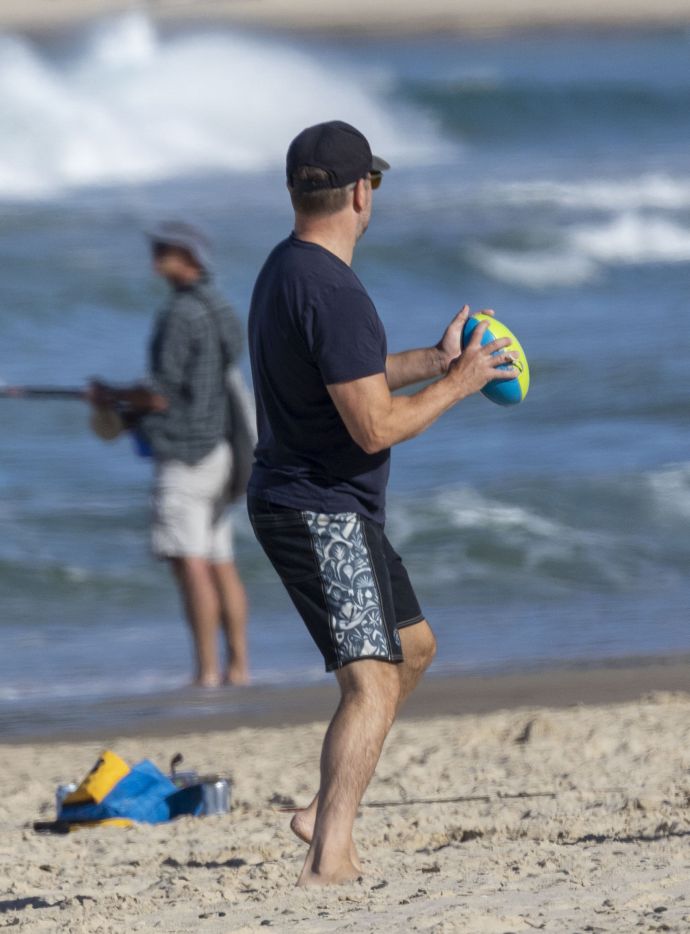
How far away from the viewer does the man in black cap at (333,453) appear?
11.6 feet

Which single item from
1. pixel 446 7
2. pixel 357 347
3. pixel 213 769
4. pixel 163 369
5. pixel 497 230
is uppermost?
pixel 446 7

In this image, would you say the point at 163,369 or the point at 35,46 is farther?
the point at 35,46

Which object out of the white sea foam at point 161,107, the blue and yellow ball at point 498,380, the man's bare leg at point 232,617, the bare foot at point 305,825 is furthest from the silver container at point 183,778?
the white sea foam at point 161,107

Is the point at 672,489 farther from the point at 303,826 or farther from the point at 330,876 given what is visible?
the point at 330,876

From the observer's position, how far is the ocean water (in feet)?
27.2

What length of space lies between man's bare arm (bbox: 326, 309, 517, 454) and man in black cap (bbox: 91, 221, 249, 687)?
294 centimetres

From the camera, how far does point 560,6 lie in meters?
46.0

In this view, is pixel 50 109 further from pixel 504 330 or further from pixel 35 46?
pixel 504 330

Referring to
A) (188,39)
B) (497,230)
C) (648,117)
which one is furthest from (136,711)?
(188,39)

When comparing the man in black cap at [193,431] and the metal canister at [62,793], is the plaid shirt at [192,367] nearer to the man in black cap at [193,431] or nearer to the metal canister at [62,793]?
the man in black cap at [193,431]

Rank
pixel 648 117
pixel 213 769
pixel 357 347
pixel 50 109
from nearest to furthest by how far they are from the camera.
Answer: pixel 357 347 < pixel 213 769 < pixel 50 109 < pixel 648 117

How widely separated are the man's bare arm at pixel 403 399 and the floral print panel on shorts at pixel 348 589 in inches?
8.0

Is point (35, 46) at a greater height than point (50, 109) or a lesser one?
greater

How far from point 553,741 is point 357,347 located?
242 cm
